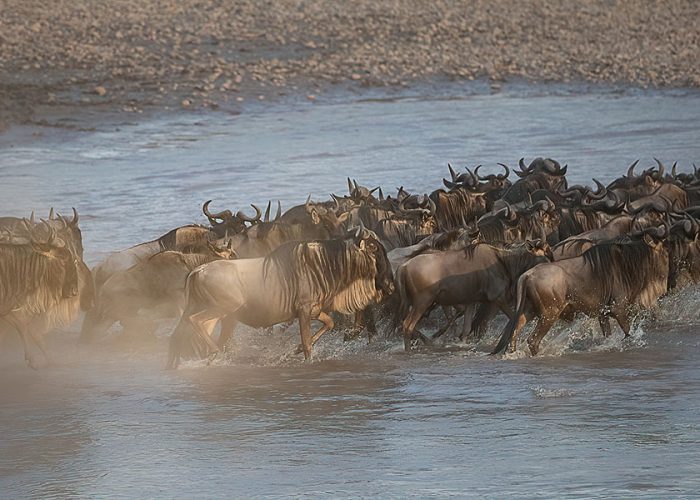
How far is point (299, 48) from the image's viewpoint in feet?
98.1

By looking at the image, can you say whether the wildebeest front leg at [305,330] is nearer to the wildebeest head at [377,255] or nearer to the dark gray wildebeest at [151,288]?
the wildebeest head at [377,255]

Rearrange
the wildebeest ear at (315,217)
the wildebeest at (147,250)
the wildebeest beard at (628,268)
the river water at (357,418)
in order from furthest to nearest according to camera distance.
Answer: the wildebeest ear at (315,217), the wildebeest at (147,250), the wildebeest beard at (628,268), the river water at (357,418)

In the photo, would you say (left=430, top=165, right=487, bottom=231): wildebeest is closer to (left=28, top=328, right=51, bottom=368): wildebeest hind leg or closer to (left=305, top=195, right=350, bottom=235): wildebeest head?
(left=305, top=195, right=350, bottom=235): wildebeest head

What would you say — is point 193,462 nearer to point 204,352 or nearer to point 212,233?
point 204,352

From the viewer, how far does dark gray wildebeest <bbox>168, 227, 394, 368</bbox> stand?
30.5 feet

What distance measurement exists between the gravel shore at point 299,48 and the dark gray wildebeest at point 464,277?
1471 centimetres

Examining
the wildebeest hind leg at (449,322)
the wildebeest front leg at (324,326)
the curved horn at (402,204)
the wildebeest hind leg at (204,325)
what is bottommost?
the wildebeest hind leg at (449,322)

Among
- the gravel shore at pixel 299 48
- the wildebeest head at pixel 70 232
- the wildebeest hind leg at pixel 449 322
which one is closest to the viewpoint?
the wildebeest hind leg at pixel 449 322

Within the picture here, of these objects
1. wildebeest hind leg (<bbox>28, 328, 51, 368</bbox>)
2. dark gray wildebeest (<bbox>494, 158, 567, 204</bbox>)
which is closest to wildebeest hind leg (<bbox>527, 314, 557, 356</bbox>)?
dark gray wildebeest (<bbox>494, 158, 567, 204</bbox>)

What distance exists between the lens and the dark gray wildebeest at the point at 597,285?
9.41 m

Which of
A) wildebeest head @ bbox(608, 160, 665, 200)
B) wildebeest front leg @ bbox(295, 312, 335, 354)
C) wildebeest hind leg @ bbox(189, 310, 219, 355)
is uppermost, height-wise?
wildebeest head @ bbox(608, 160, 665, 200)

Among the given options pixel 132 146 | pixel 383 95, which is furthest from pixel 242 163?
pixel 383 95

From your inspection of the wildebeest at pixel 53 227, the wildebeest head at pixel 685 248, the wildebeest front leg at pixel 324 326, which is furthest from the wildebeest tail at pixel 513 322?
the wildebeest at pixel 53 227

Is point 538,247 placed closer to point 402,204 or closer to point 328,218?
point 328,218
